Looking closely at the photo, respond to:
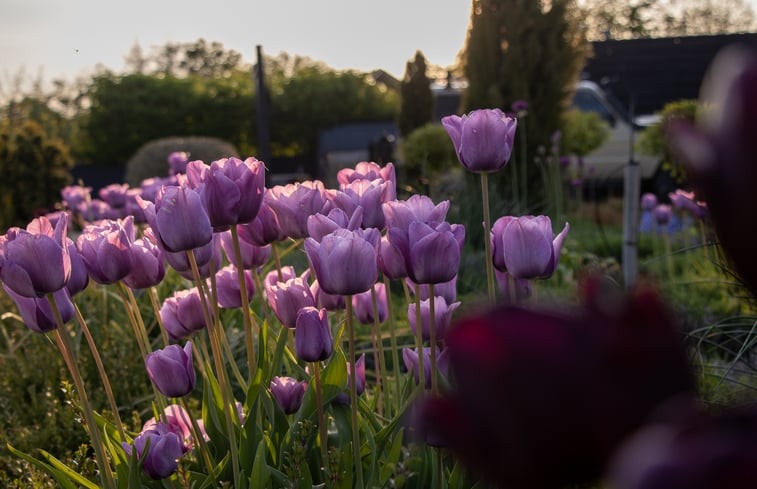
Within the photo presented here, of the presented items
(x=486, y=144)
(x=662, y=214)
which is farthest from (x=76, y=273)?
(x=662, y=214)

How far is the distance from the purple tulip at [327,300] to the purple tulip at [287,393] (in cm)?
19

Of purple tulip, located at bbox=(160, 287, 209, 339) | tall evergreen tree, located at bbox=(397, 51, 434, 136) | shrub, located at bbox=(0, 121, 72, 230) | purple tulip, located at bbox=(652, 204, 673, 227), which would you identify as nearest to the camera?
purple tulip, located at bbox=(160, 287, 209, 339)

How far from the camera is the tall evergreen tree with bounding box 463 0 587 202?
31.0 ft

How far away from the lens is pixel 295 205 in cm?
168

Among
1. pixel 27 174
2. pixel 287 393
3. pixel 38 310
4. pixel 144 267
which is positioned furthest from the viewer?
pixel 27 174

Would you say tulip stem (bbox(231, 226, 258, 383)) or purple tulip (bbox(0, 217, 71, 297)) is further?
tulip stem (bbox(231, 226, 258, 383))

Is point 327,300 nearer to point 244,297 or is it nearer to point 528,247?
point 244,297

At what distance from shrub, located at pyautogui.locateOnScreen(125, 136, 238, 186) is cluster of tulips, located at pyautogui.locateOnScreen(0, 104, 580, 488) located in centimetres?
1483

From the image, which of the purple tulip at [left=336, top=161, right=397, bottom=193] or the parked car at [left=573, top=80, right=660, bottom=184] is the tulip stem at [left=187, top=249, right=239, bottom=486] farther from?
the parked car at [left=573, top=80, right=660, bottom=184]

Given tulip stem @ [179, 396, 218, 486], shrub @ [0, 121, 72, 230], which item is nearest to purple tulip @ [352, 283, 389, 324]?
tulip stem @ [179, 396, 218, 486]

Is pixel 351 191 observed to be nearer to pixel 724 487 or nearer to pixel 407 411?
pixel 407 411

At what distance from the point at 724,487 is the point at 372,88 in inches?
977

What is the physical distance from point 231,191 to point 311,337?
0.30m

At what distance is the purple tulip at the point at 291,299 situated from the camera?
1.62 meters
